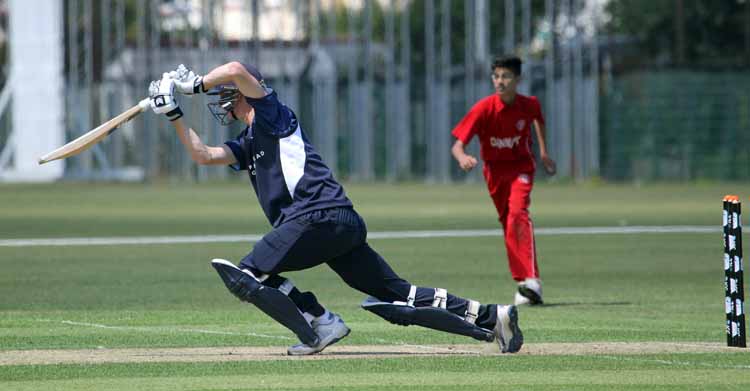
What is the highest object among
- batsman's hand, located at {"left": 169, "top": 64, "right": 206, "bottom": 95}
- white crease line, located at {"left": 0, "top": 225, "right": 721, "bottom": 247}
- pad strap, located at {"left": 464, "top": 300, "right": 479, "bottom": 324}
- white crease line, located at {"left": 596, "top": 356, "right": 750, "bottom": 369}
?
batsman's hand, located at {"left": 169, "top": 64, "right": 206, "bottom": 95}

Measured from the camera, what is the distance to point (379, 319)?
12.6 metres

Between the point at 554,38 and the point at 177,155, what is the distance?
13361mm

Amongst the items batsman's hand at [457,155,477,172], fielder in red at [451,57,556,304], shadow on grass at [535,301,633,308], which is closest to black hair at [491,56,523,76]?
fielder in red at [451,57,556,304]

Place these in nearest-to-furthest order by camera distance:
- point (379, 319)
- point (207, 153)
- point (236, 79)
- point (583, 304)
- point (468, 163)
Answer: point (236, 79) < point (207, 153) < point (379, 319) < point (468, 163) < point (583, 304)

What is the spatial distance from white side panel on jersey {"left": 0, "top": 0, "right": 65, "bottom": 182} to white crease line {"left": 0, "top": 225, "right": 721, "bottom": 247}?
93.2ft

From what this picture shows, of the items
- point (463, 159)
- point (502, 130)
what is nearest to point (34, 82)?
point (502, 130)

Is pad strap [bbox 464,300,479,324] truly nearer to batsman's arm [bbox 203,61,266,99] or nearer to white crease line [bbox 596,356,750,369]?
white crease line [bbox 596,356,750,369]

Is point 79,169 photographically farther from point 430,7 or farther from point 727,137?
point 727,137

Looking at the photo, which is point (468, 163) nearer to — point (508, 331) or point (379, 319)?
point (379, 319)

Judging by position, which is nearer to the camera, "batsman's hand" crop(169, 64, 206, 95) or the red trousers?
"batsman's hand" crop(169, 64, 206, 95)

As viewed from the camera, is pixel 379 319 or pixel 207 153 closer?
pixel 207 153

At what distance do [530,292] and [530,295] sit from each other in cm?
4

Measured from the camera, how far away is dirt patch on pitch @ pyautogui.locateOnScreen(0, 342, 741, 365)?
9703 millimetres

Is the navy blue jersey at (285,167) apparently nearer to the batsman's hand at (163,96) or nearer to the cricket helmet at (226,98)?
the cricket helmet at (226,98)
